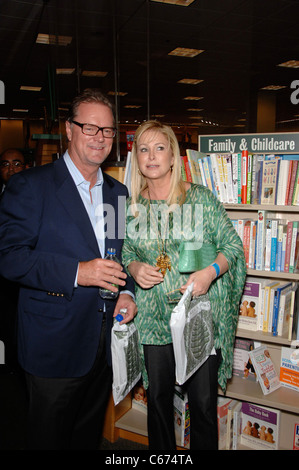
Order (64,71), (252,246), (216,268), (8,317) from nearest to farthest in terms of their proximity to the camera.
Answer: (216,268), (252,246), (8,317), (64,71)

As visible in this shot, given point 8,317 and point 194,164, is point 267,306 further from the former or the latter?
point 8,317

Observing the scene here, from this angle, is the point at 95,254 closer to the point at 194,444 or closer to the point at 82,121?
the point at 82,121

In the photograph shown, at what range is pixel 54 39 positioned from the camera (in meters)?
7.21

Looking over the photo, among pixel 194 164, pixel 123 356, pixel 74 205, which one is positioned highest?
pixel 194 164

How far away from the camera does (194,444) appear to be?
6.10 ft

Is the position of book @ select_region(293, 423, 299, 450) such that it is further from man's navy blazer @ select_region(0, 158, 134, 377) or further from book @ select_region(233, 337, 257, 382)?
man's navy blazer @ select_region(0, 158, 134, 377)

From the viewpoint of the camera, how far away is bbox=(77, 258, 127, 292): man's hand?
1530 mm

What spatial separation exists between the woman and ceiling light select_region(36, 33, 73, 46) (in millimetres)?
6259

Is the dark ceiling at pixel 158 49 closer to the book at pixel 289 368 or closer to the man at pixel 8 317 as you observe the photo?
the man at pixel 8 317

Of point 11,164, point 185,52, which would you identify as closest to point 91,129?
point 11,164

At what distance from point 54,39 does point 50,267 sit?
7.01m

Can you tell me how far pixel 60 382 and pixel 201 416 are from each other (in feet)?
2.30

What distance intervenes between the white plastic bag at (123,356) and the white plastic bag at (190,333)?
0.27m

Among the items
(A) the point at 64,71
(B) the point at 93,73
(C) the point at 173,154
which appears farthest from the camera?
(B) the point at 93,73
